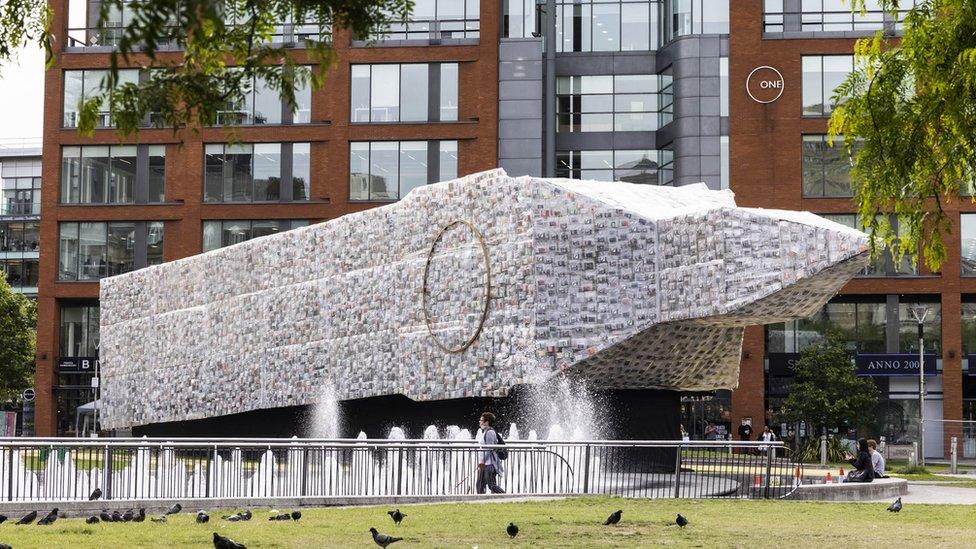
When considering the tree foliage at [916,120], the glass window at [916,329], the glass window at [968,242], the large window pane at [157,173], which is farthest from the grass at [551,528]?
the large window pane at [157,173]

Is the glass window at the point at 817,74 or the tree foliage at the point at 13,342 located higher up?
the glass window at the point at 817,74

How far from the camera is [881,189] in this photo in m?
14.0

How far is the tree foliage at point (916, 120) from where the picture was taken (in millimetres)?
13156

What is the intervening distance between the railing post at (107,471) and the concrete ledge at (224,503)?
54.4 inches

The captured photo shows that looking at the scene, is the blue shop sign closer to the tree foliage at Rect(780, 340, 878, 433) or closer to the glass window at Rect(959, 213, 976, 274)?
the tree foliage at Rect(780, 340, 878, 433)

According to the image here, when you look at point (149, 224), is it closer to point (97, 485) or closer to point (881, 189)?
point (97, 485)

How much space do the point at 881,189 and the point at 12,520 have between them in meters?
12.1

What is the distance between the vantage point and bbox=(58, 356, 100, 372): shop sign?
63375mm

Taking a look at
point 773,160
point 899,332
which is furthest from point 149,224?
point 899,332

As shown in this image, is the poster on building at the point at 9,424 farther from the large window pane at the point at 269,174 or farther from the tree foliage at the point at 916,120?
the tree foliage at the point at 916,120

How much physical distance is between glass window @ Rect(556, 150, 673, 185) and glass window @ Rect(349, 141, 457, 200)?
210 inches

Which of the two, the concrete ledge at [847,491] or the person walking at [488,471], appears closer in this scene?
the person walking at [488,471]

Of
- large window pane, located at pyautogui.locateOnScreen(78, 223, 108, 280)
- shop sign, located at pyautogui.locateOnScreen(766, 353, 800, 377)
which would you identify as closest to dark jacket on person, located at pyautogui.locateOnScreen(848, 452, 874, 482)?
shop sign, located at pyautogui.locateOnScreen(766, 353, 800, 377)

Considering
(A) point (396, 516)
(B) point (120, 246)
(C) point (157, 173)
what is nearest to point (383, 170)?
(C) point (157, 173)
